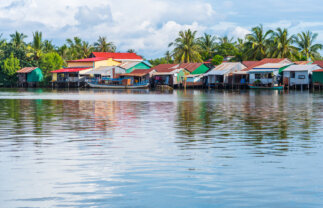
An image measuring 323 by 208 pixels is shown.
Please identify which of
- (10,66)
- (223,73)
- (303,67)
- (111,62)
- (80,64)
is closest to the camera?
(303,67)

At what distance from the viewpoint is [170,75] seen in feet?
293

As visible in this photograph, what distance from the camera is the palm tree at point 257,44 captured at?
82438mm

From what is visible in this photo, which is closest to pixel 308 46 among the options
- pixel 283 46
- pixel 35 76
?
pixel 283 46

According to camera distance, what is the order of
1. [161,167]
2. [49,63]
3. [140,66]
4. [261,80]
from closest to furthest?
[161,167] → [261,80] → [140,66] → [49,63]

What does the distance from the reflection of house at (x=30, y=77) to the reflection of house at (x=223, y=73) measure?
37493 mm

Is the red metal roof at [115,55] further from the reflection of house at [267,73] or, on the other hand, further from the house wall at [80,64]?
the reflection of house at [267,73]

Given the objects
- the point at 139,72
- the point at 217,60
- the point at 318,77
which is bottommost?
the point at 318,77

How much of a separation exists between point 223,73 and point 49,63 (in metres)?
37.5

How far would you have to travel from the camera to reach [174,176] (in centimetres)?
916

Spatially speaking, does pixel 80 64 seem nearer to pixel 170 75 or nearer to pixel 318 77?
pixel 170 75

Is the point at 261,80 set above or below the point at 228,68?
below

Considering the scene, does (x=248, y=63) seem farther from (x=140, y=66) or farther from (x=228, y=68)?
(x=140, y=66)

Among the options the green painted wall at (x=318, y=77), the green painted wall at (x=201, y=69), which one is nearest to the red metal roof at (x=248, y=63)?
the green painted wall at (x=201, y=69)

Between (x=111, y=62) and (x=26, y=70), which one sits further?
(x=26, y=70)
